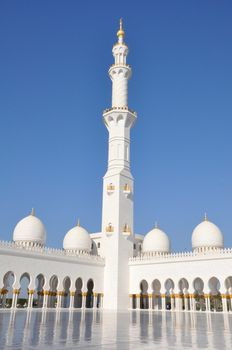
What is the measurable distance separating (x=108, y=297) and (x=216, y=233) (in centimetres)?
1141

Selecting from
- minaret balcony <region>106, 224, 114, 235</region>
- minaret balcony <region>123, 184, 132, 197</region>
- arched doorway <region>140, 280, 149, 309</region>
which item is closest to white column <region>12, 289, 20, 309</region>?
minaret balcony <region>106, 224, 114, 235</region>

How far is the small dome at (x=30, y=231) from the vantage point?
3225cm

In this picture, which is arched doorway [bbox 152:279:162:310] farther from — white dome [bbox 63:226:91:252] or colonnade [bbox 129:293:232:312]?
white dome [bbox 63:226:91:252]

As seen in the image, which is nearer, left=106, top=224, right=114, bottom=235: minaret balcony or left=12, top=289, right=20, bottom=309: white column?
left=12, top=289, right=20, bottom=309: white column

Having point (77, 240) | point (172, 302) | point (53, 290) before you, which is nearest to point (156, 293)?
point (172, 302)

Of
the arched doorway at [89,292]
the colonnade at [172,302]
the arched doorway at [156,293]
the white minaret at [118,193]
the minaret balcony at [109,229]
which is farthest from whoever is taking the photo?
the arched doorway at [89,292]

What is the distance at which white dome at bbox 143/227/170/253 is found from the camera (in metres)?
35.8

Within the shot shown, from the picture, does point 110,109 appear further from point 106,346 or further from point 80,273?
point 106,346

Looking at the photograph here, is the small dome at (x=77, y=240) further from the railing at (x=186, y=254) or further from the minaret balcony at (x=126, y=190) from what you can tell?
the minaret balcony at (x=126, y=190)

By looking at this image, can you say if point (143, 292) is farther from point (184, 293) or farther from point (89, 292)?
point (89, 292)

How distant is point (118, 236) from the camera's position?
34.2 m

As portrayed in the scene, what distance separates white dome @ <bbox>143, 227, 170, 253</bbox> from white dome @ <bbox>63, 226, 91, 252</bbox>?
5880 mm

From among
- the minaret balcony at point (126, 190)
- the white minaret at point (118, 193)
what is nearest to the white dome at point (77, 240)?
the white minaret at point (118, 193)

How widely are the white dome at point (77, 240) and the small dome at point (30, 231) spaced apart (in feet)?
11.7
